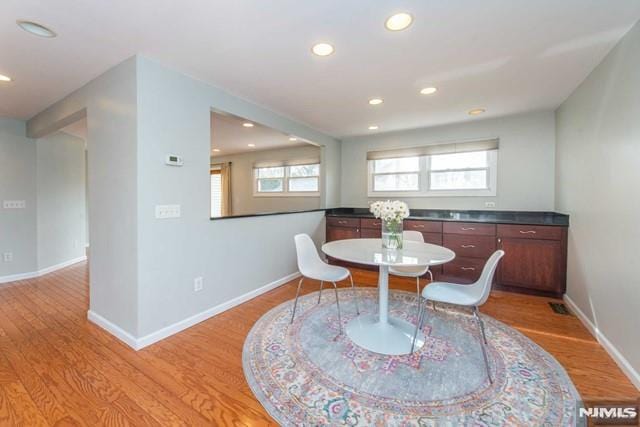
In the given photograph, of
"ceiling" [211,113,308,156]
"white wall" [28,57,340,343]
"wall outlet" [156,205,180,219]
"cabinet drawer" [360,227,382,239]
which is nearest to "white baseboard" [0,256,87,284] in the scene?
"white wall" [28,57,340,343]

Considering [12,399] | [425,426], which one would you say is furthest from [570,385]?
[12,399]

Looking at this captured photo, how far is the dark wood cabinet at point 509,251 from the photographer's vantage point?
312cm

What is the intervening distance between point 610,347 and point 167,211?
3.58 meters

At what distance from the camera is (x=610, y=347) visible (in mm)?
2006

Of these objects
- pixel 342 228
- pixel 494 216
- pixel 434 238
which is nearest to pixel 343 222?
pixel 342 228

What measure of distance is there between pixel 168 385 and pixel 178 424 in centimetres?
37

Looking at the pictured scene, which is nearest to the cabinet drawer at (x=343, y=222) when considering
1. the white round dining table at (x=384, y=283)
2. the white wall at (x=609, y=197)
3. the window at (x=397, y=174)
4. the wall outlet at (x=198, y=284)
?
the window at (x=397, y=174)

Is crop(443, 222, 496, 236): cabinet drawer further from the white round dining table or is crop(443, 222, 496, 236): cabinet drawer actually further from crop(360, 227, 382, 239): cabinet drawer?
the white round dining table

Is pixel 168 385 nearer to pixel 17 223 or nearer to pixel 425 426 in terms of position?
pixel 425 426

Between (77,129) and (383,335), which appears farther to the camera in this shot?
(77,129)

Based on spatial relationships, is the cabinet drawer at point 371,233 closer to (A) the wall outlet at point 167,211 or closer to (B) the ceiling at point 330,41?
(B) the ceiling at point 330,41

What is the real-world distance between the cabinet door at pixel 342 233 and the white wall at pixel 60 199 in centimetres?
434

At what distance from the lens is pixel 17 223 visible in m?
3.82

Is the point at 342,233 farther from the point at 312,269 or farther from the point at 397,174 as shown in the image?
the point at 312,269
